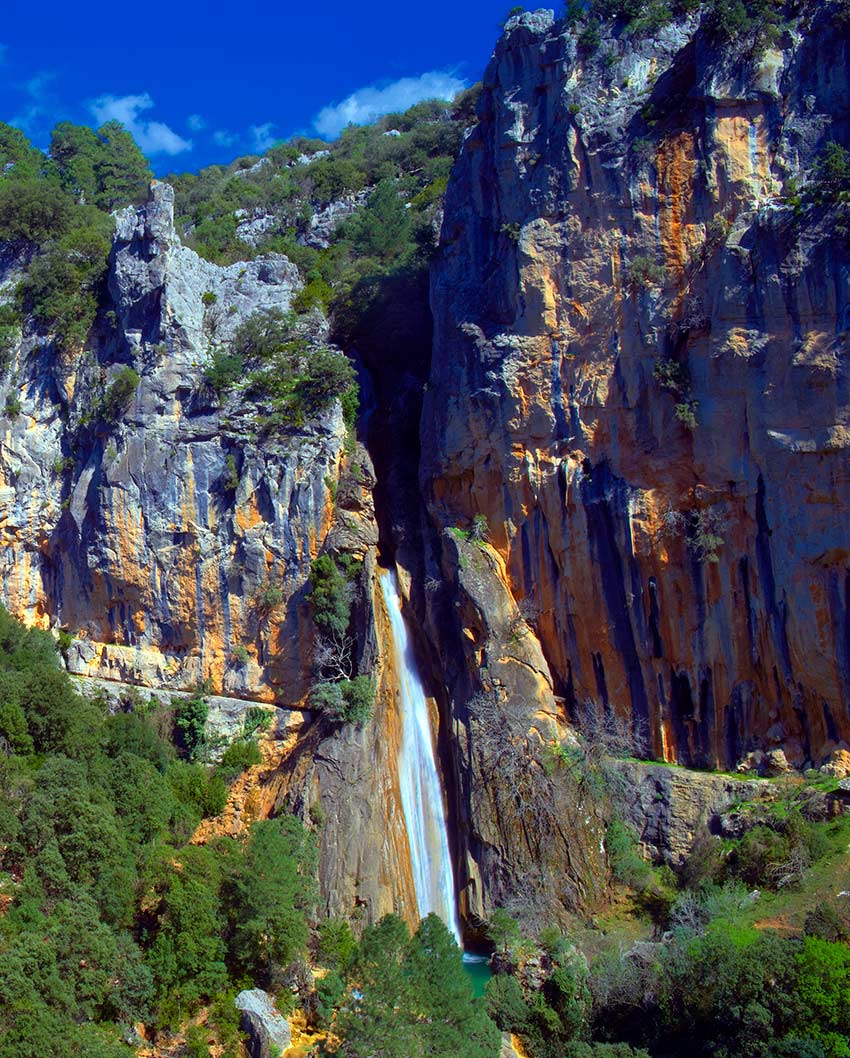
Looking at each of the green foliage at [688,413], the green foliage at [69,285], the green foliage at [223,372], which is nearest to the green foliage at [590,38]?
the green foliage at [688,413]

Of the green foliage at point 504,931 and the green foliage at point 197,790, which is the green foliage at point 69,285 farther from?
the green foliage at point 504,931

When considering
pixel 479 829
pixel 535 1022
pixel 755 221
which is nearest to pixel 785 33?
pixel 755 221

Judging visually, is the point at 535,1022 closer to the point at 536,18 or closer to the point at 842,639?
the point at 842,639

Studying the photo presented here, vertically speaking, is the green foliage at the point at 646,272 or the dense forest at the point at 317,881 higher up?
the green foliage at the point at 646,272

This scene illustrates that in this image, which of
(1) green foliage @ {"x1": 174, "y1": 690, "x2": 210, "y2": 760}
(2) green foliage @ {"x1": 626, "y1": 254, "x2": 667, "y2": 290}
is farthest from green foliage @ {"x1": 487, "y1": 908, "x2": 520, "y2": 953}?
(2) green foliage @ {"x1": 626, "y1": 254, "x2": 667, "y2": 290}

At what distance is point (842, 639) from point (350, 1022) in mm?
14931

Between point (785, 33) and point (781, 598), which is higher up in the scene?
point (785, 33)

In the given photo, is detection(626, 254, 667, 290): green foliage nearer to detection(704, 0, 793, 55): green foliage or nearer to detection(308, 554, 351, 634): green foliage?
detection(704, 0, 793, 55): green foliage

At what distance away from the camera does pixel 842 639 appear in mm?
26078

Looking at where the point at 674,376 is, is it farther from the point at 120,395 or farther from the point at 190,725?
the point at 190,725

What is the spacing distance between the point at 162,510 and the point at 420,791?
11071 mm

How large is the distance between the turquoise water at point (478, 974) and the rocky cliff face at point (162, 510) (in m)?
9.04

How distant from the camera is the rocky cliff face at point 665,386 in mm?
26747

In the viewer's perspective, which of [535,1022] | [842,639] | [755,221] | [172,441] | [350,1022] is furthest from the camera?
[172,441]
